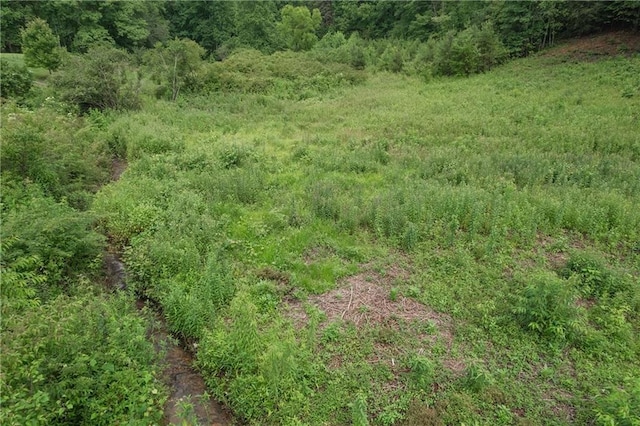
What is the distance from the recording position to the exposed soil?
23.1m

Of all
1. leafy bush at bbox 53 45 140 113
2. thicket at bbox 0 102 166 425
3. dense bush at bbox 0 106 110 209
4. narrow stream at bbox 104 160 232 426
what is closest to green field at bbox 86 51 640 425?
narrow stream at bbox 104 160 232 426

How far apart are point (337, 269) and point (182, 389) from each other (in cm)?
334

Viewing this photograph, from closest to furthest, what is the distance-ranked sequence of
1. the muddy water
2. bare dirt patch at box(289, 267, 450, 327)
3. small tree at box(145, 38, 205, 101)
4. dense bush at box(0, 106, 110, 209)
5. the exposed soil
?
1. the muddy water
2. bare dirt patch at box(289, 267, 450, 327)
3. dense bush at box(0, 106, 110, 209)
4. small tree at box(145, 38, 205, 101)
5. the exposed soil

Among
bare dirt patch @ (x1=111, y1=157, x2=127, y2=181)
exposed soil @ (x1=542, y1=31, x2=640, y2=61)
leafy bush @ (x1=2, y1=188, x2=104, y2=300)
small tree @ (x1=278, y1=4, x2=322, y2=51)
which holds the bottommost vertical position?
bare dirt patch @ (x1=111, y1=157, x2=127, y2=181)

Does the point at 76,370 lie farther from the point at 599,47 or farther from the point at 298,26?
the point at 298,26

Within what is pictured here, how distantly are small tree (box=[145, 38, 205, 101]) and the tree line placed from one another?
52.3 ft

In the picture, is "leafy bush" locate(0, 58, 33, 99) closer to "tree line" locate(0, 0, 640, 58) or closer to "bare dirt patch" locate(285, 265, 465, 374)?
"bare dirt patch" locate(285, 265, 465, 374)

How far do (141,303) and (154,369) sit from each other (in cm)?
223

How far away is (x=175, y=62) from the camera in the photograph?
21.7 metres

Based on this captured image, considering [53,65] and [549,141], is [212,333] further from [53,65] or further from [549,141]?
[53,65]

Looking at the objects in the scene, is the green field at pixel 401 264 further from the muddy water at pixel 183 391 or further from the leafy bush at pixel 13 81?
the leafy bush at pixel 13 81

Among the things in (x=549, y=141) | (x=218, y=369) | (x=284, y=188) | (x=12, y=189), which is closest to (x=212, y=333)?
(x=218, y=369)

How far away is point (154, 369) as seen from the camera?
5391 millimetres


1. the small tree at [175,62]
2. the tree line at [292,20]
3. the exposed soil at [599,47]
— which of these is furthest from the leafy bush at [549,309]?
the tree line at [292,20]
